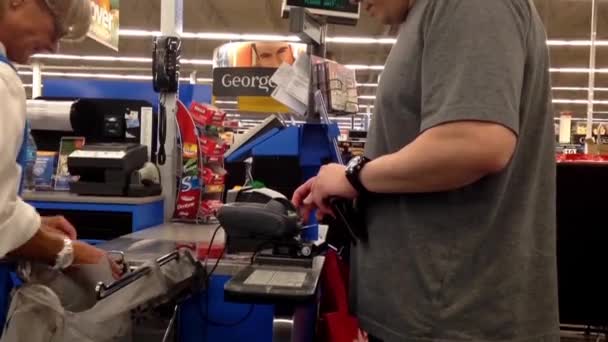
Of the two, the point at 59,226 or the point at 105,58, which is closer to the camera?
the point at 59,226

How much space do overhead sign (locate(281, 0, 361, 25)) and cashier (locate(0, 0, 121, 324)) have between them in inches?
32.6

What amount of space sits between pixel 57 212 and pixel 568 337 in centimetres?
324

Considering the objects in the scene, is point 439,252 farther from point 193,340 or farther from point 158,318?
point 193,340

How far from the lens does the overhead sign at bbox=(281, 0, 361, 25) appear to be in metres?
1.97

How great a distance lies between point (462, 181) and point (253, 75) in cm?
407

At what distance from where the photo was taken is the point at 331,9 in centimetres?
208

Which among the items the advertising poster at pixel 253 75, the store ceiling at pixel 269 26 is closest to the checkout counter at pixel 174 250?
the advertising poster at pixel 253 75

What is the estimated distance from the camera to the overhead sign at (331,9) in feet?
6.46

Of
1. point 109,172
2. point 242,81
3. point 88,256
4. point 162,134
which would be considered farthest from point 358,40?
point 88,256

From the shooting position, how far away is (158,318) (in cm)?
171

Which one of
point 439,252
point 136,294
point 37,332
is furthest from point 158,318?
point 439,252

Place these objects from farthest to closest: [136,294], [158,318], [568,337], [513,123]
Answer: [568,337]
[158,318]
[136,294]
[513,123]

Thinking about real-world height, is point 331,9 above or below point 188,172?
above

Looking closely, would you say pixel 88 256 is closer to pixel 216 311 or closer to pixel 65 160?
pixel 216 311
